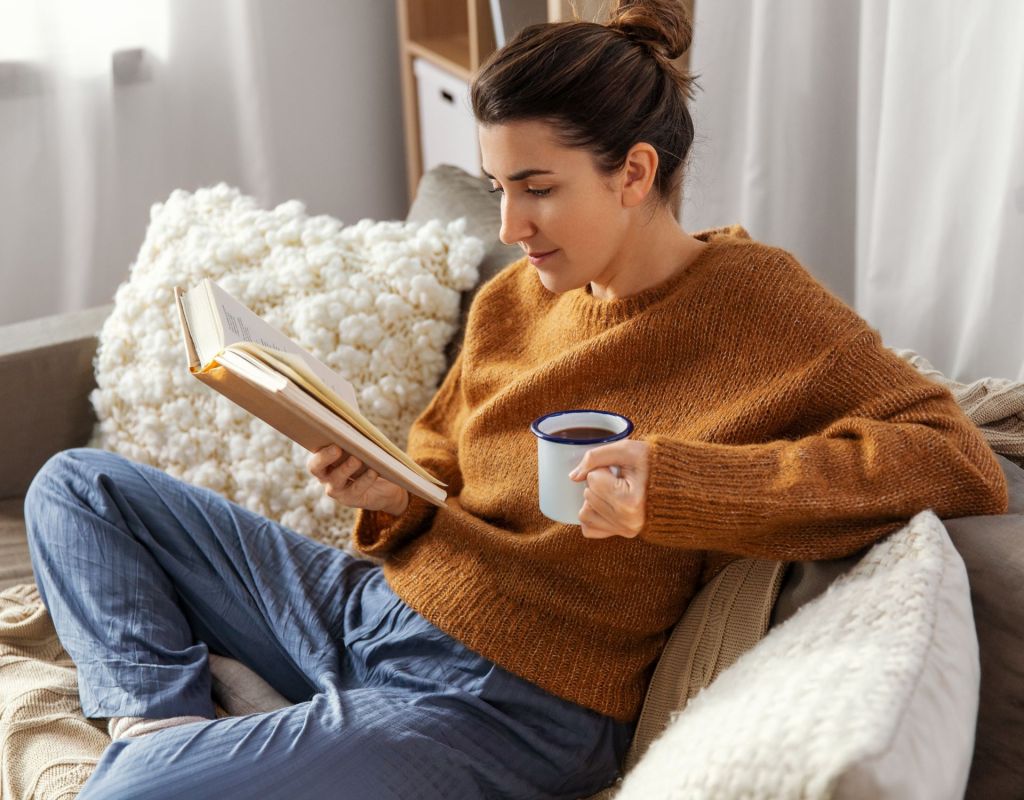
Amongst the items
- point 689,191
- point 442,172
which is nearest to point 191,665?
point 442,172

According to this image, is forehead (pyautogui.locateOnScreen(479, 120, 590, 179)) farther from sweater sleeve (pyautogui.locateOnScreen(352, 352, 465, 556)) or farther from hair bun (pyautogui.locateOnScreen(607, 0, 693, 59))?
sweater sleeve (pyautogui.locateOnScreen(352, 352, 465, 556))

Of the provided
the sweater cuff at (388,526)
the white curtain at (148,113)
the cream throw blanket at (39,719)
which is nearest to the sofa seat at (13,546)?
the cream throw blanket at (39,719)

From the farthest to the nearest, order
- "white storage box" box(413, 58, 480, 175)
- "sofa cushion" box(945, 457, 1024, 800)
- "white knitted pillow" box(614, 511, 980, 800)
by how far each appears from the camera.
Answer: "white storage box" box(413, 58, 480, 175)
"sofa cushion" box(945, 457, 1024, 800)
"white knitted pillow" box(614, 511, 980, 800)

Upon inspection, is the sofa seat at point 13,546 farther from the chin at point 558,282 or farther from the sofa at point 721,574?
the chin at point 558,282

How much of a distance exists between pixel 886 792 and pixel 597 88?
0.73m

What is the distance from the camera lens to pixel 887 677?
2.71ft

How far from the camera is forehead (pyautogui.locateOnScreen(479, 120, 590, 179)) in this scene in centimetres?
118

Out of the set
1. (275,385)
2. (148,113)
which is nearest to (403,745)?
(275,385)

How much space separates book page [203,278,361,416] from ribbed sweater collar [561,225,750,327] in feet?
0.94

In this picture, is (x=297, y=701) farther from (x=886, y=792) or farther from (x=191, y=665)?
(x=886, y=792)

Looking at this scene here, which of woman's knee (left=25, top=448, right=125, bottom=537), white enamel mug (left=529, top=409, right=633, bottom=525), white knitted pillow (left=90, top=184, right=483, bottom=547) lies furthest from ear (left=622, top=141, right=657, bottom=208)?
woman's knee (left=25, top=448, right=125, bottom=537)

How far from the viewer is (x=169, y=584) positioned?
1.46 metres

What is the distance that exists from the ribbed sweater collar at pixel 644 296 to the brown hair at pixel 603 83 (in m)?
0.08

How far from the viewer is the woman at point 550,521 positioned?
107cm
